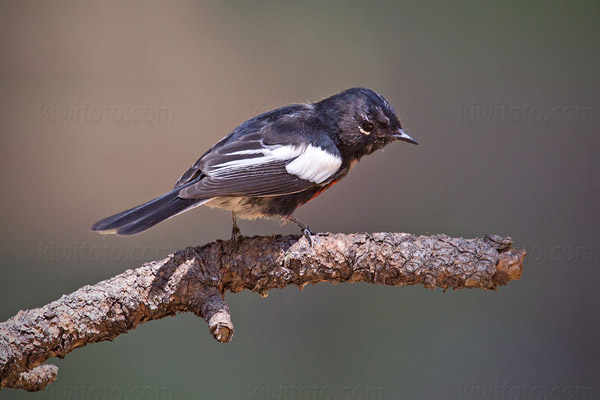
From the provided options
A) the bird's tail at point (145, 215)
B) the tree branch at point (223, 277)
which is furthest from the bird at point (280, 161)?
the tree branch at point (223, 277)

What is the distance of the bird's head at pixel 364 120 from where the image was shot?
232 centimetres

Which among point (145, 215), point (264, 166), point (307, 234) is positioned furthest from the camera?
point (264, 166)

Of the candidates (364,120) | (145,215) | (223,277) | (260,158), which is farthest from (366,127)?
(145,215)

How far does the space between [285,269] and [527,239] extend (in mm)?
1810

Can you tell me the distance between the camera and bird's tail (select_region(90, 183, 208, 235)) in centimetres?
169

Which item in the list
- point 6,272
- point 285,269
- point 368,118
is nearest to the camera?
point 285,269

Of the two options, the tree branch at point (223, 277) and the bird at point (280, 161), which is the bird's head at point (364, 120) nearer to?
the bird at point (280, 161)

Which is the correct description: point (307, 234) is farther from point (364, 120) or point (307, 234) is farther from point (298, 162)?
point (364, 120)

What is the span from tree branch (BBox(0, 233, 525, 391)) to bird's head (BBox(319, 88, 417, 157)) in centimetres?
60

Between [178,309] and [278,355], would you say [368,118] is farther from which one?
[278,355]

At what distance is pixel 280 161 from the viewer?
6.98ft

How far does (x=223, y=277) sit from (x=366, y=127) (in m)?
0.91

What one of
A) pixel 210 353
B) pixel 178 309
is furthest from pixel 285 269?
pixel 210 353

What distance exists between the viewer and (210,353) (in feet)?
9.34
